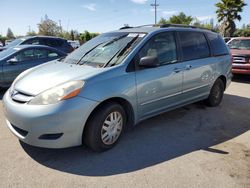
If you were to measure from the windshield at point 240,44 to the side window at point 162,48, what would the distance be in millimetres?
6778

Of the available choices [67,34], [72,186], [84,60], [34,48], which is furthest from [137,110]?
[67,34]

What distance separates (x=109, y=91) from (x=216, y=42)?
3339mm

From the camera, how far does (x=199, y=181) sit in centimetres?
282

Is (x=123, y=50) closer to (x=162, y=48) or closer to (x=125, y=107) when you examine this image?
(x=162, y=48)

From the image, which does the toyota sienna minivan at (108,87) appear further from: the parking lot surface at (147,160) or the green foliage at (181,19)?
the green foliage at (181,19)

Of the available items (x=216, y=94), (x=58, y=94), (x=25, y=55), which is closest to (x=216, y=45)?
(x=216, y=94)

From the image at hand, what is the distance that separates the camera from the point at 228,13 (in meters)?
33.7

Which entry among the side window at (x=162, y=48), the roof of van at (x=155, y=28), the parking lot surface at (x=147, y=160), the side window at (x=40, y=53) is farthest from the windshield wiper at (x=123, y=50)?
the side window at (x=40, y=53)

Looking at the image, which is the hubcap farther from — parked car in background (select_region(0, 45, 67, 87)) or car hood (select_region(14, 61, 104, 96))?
parked car in background (select_region(0, 45, 67, 87))

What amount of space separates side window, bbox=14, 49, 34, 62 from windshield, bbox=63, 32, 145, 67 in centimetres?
312

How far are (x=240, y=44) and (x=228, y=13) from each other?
27.0 m

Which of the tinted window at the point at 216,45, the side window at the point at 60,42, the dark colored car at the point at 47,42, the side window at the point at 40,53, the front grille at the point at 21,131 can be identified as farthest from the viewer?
the side window at the point at 60,42

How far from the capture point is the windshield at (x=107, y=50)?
3631mm

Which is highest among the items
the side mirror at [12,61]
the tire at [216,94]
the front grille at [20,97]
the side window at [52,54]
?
the side window at [52,54]
